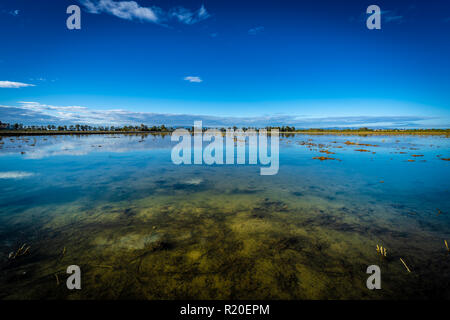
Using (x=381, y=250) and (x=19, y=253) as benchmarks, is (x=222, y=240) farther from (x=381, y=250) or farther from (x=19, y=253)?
(x=19, y=253)

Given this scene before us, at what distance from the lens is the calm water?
4.04 meters

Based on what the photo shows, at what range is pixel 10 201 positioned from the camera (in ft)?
28.5

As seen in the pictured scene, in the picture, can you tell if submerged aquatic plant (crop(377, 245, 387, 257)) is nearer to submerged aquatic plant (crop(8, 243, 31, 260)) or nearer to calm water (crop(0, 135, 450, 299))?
calm water (crop(0, 135, 450, 299))

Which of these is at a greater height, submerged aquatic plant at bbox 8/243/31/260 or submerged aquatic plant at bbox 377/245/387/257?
submerged aquatic plant at bbox 8/243/31/260

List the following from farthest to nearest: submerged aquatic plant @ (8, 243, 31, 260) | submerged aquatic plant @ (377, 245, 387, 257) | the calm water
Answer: submerged aquatic plant @ (377, 245, 387, 257) < submerged aquatic plant @ (8, 243, 31, 260) < the calm water

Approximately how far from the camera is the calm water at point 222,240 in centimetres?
404

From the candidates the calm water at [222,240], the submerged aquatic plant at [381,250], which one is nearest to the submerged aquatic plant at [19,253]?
the calm water at [222,240]

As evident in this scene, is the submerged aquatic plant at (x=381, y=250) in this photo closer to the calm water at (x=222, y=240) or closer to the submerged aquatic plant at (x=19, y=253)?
the calm water at (x=222, y=240)

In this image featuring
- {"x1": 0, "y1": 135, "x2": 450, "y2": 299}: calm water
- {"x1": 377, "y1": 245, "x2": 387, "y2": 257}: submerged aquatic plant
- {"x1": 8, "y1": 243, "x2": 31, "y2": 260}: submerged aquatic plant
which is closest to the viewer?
{"x1": 0, "y1": 135, "x2": 450, "y2": 299}: calm water

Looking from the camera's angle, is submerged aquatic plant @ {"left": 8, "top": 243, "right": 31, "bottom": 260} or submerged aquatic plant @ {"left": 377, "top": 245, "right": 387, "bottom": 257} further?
submerged aquatic plant @ {"left": 377, "top": 245, "right": 387, "bottom": 257}

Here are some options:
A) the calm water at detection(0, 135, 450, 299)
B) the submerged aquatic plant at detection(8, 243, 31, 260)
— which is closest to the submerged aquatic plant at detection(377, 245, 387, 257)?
the calm water at detection(0, 135, 450, 299)

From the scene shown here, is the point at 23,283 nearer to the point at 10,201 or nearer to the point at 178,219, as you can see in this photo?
the point at 178,219

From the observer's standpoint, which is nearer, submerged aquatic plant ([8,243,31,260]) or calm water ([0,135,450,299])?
calm water ([0,135,450,299])
